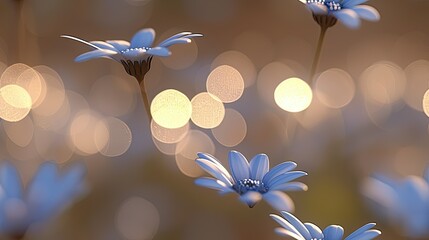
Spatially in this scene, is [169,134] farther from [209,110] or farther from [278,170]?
[278,170]

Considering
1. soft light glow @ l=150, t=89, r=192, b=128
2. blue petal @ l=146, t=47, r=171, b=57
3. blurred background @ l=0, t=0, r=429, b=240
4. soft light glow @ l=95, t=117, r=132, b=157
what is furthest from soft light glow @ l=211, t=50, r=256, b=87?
blue petal @ l=146, t=47, r=171, b=57

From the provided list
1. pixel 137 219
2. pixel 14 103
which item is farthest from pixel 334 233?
pixel 14 103

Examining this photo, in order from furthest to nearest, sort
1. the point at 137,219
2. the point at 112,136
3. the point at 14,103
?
the point at 14,103 → the point at 112,136 → the point at 137,219

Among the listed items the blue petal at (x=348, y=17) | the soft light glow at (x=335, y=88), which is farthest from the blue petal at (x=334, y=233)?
the soft light glow at (x=335, y=88)

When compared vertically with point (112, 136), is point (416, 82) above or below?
above

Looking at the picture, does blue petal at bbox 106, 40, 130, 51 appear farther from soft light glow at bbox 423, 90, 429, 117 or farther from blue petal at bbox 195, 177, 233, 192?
soft light glow at bbox 423, 90, 429, 117

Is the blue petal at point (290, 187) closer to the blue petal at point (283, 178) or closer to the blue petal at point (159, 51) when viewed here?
the blue petal at point (283, 178)

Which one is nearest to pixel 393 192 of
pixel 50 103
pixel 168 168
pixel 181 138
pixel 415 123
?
pixel 168 168
